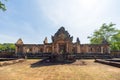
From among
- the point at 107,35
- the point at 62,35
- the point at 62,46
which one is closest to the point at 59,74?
the point at 62,35

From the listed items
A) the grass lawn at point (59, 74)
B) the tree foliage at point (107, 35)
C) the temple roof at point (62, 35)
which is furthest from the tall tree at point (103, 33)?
the grass lawn at point (59, 74)

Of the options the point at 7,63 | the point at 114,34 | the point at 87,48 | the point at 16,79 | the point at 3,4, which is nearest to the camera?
the point at 16,79

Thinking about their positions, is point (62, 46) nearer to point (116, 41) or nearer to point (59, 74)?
point (59, 74)

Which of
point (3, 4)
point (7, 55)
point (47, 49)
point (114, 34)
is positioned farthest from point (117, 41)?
point (3, 4)

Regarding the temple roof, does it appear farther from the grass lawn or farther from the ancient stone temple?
the grass lawn

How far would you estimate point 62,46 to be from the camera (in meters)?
35.5

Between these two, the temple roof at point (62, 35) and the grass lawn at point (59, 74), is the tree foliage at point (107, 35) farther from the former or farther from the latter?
the grass lawn at point (59, 74)

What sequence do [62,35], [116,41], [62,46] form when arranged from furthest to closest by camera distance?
[116,41] < [62,46] < [62,35]

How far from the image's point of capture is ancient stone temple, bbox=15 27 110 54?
34.4 m

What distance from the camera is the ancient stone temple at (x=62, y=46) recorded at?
34375 millimetres

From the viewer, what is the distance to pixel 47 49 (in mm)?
44281

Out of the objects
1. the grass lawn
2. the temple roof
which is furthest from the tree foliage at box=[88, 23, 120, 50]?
the grass lawn

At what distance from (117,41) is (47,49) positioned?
28.3 m

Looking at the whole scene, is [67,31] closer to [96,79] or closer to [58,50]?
[58,50]
